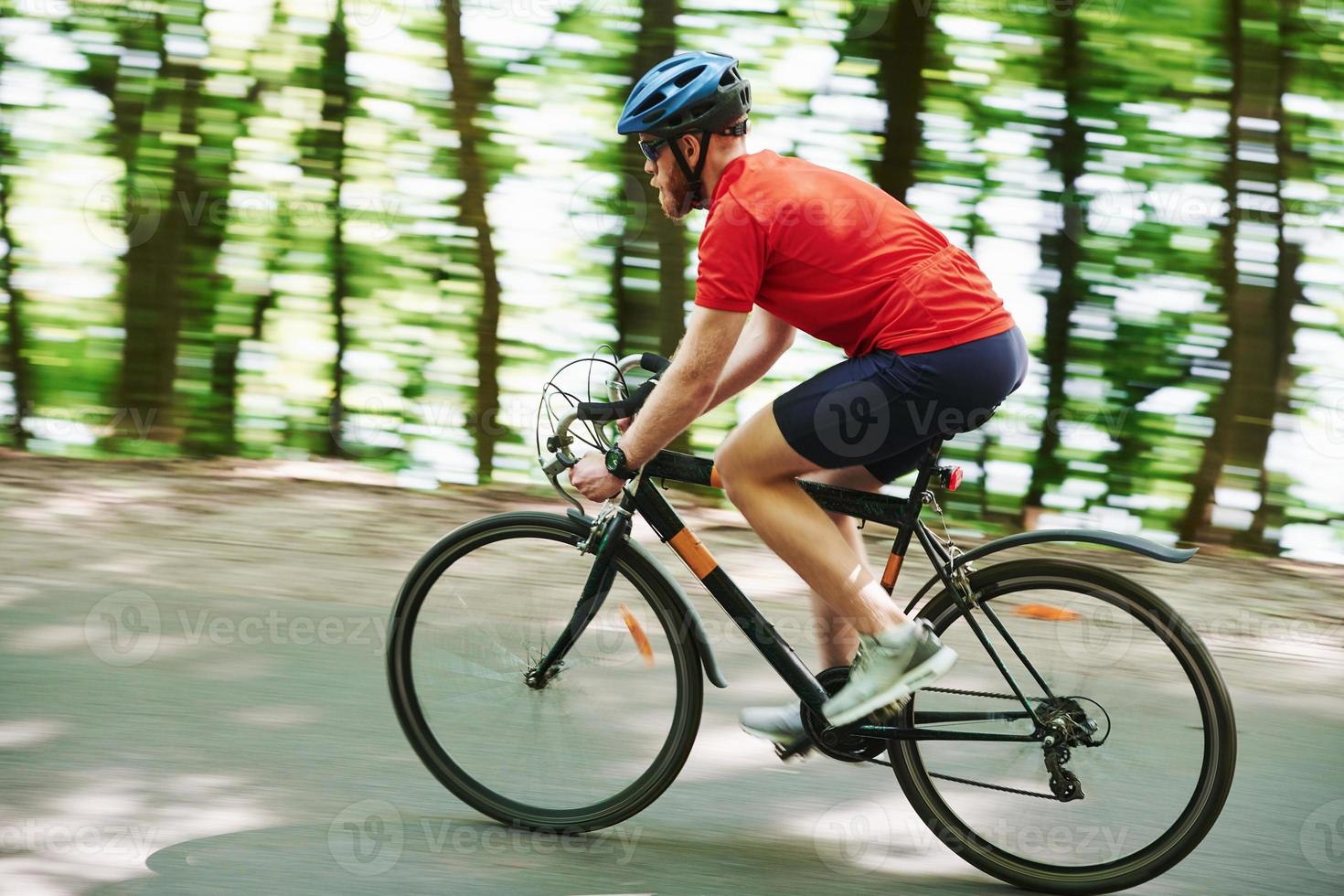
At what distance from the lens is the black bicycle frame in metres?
3.42

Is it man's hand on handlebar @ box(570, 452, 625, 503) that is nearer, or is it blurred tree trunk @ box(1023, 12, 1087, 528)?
man's hand on handlebar @ box(570, 452, 625, 503)

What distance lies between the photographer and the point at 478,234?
751 centimetres

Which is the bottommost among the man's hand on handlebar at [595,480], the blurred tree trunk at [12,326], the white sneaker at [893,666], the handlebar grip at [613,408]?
the blurred tree trunk at [12,326]

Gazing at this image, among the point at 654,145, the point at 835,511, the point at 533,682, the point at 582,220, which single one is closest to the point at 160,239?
the point at 582,220

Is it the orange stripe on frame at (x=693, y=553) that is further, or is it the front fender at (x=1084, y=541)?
the orange stripe on frame at (x=693, y=553)

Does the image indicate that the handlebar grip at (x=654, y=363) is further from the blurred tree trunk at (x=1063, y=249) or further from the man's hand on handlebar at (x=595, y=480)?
the blurred tree trunk at (x=1063, y=249)

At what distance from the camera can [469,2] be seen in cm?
735

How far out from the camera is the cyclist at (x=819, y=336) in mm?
3180

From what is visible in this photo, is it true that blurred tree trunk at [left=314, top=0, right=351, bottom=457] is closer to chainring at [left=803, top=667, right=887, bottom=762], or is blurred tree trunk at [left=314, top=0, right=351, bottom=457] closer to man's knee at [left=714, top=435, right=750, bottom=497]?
man's knee at [left=714, top=435, right=750, bottom=497]

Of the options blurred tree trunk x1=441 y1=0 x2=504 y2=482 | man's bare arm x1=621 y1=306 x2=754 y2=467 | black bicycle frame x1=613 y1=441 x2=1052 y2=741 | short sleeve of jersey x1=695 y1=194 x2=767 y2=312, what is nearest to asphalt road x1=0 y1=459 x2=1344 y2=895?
black bicycle frame x1=613 y1=441 x2=1052 y2=741

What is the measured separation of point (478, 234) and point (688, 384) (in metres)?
4.59

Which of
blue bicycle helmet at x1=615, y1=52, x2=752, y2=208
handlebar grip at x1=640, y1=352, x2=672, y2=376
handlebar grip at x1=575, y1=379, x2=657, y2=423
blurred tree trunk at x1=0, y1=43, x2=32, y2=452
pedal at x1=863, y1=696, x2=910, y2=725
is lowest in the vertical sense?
blurred tree trunk at x1=0, y1=43, x2=32, y2=452

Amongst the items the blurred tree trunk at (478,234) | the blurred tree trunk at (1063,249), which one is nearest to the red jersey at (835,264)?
the blurred tree trunk at (1063,249)

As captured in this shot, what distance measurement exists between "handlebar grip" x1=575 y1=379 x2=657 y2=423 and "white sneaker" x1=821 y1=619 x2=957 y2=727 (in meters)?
0.87
